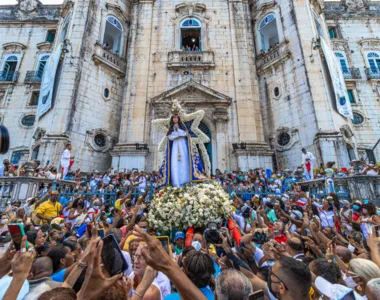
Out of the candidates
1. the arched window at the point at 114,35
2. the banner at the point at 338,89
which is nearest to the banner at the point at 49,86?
the arched window at the point at 114,35

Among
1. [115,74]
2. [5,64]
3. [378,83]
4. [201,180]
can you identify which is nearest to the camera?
[201,180]

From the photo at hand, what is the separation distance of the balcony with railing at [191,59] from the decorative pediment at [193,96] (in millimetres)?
1765

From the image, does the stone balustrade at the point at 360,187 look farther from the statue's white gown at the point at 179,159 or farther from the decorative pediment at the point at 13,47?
the decorative pediment at the point at 13,47

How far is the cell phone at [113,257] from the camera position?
5.89ft

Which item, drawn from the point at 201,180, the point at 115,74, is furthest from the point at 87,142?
the point at 201,180

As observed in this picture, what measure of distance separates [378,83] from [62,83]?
2552cm

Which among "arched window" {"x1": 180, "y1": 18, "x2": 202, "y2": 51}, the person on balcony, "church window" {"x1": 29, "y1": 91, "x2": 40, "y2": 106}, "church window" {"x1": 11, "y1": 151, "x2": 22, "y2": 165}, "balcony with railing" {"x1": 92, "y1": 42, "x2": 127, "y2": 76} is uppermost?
"arched window" {"x1": 180, "y1": 18, "x2": 202, "y2": 51}

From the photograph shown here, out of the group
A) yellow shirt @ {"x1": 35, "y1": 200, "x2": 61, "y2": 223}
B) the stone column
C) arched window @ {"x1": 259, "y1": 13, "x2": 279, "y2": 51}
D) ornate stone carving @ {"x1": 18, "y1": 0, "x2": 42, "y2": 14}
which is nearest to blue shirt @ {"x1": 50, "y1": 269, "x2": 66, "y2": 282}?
yellow shirt @ {"x1": 35, "y1": 200, "x2": 61, "y2": 223}

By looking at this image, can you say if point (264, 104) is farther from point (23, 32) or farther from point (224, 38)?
point (23, 32)

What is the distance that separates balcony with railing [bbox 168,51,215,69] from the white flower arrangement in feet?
42.7

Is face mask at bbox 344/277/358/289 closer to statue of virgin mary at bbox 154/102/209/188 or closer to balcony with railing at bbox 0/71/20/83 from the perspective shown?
statue of virgin mary at bbox 154/102/209/188

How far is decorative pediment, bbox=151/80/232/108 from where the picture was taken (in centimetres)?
1588

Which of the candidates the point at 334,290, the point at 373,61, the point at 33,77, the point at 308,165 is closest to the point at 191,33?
the point at 308,165

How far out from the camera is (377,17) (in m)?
22.7
